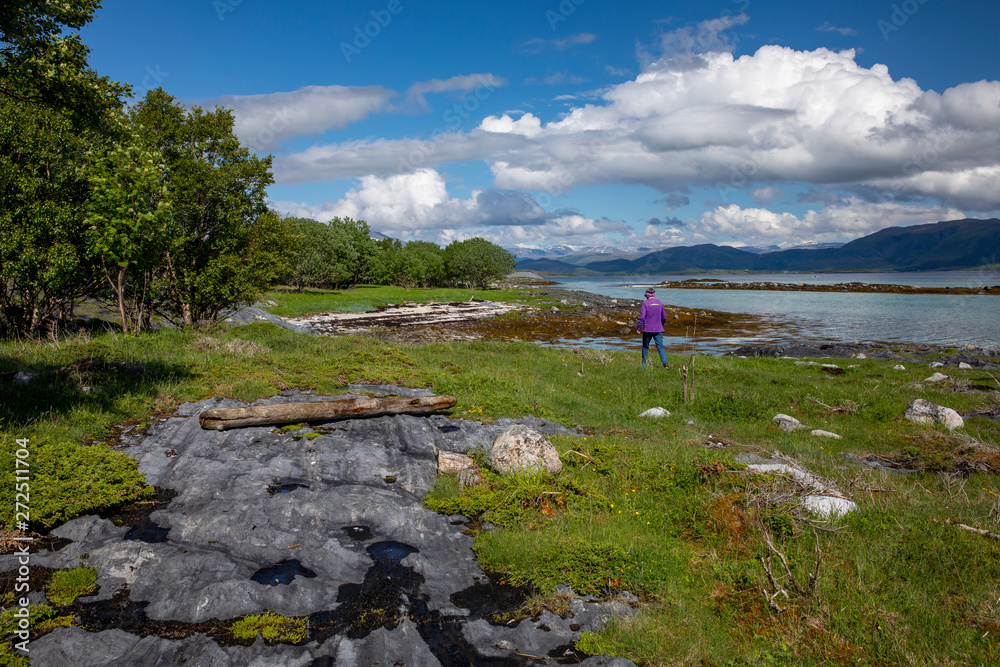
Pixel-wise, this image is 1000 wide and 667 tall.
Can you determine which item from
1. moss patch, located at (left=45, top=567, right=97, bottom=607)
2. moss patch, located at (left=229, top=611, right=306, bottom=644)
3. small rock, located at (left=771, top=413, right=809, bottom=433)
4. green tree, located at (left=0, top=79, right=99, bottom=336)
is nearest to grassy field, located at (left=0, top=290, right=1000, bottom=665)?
small rock, located at (left=771, top=413, right=809, bottom=433)

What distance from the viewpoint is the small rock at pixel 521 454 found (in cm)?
825

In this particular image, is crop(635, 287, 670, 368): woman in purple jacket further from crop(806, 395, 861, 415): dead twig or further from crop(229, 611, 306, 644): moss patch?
crop(229, 611, 306, 644): moss patch

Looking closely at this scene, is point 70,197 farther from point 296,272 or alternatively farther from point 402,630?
point 296,272

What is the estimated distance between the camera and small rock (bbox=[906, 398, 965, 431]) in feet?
41.6

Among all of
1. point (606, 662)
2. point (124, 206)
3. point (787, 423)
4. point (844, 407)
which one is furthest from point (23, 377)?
point (844, 407)

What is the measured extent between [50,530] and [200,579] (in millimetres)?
2163

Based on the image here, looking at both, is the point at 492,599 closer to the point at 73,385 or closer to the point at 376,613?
the point at 376,613

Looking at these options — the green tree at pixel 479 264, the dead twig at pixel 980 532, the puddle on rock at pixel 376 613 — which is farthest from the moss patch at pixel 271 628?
the green tree at pixel 479 264

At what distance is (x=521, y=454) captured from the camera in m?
8.36

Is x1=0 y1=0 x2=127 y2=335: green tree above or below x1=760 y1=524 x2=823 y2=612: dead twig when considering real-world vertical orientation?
above

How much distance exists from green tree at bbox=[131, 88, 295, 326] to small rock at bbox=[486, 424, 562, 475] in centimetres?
1439

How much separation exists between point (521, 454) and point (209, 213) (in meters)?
16.3

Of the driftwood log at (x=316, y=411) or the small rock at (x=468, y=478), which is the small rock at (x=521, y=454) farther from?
the driftwood log at (x=316, y=411)

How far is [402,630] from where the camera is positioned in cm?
498
